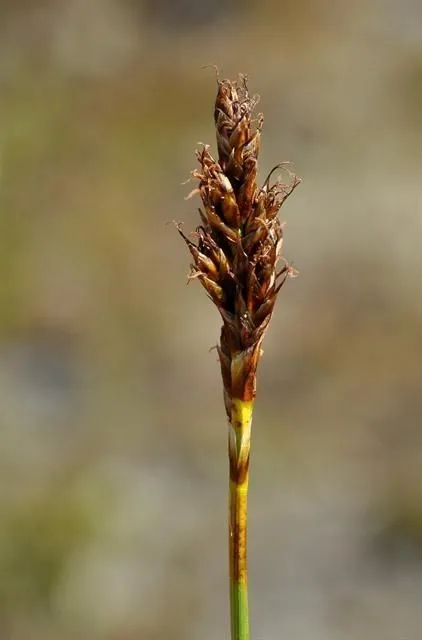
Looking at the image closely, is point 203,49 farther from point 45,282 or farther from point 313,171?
point 45,282

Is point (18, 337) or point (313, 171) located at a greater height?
point (313, 171)

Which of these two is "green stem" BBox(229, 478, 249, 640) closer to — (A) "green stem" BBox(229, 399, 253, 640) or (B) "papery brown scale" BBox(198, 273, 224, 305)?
(A) "green stem" BBox(229, 399, 253, 640)

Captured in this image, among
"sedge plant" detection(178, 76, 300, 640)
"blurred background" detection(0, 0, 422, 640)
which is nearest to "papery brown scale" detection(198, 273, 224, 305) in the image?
"sedge plant" detection(178, 76, 300, 640)

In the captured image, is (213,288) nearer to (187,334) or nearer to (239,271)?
(239,271)

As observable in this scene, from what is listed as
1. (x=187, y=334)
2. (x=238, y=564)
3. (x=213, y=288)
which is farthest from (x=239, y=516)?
(x=187, y=334)

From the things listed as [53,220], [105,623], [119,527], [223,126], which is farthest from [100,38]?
[223,126]
